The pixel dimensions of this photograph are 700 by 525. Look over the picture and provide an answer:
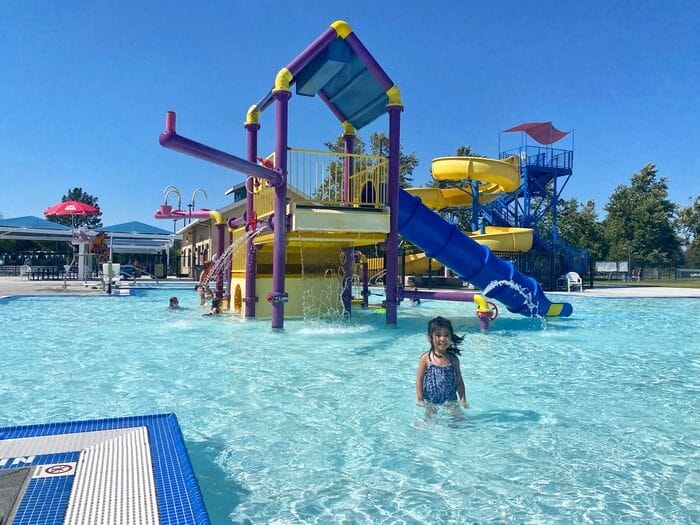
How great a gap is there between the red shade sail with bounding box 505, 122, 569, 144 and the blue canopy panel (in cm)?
1789

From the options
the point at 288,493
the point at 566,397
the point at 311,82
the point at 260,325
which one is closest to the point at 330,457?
the point at 288,493

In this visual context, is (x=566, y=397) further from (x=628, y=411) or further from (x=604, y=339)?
(x=604, y=339)

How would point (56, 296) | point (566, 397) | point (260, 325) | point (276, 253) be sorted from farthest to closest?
point (56, 296)
point (260, 325)
point (276, 253)
point (566, 397)

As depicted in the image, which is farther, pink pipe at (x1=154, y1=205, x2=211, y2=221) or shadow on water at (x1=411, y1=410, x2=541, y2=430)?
pink pipe at (x1=154, y1=205, x2=211, y2=221)

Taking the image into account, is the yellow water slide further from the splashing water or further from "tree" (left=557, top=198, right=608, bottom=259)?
"tree" (left=557, top=198, right=608, bottom=259)

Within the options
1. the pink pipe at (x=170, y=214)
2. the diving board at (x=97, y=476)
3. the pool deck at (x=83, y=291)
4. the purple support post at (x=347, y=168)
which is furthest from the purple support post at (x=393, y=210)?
the pool deck at (x=83, y=291)

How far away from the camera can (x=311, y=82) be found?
9961 mm

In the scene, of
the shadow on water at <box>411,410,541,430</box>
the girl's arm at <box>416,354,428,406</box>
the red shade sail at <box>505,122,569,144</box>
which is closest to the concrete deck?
the girl's arm at <box>416,354,428,406</box>

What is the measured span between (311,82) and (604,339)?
697 centimetres

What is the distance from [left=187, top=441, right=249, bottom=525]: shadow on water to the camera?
105 inches

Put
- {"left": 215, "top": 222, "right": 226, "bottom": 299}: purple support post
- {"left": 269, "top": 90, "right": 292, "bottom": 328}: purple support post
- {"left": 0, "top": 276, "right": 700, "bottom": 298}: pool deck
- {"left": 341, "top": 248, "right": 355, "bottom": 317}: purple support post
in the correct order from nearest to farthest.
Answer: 1. {"left": 269, "top": 90, "right": 292, "bottom": 328}: purple support post
2. {"left": 341, "top": 248, "right": 355, "bottom": 317}: purple support post
3. {"left": 215, "top": 222, "right": 226, "bottom": 299}: purple support post
4. {"left": 0, "top": 276, "right": 700, "bottom": 298}: pool deck

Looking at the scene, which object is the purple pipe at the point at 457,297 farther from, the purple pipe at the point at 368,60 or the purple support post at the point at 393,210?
the purple pipe at the point at 368,60

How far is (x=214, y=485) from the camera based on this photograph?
2.92 metres

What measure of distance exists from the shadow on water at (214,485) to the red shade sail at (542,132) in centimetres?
2678
